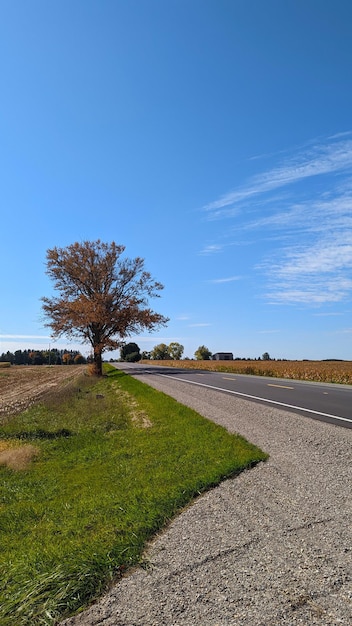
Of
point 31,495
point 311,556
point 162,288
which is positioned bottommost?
point 31,495

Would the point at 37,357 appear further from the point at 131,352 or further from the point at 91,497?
the point at 91,497

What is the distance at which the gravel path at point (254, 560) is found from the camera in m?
3.39

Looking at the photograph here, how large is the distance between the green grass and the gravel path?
1.09ft

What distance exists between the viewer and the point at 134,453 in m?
9.50

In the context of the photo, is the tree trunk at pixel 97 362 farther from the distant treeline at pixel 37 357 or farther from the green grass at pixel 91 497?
the distant treeline at pixel 37 357

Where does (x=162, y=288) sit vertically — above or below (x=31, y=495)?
above

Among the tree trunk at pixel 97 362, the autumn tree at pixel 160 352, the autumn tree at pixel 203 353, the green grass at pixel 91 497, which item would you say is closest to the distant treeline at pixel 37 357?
the autumn tree at pixel 160 352

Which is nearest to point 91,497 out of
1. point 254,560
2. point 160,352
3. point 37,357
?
point 254,560

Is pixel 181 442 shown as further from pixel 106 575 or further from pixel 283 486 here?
pixel 106 575

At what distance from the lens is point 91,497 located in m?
7.02

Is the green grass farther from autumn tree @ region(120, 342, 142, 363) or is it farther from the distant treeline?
the distant treeline

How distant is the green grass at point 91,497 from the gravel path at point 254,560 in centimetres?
33

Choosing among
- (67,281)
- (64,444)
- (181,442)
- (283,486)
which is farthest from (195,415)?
(67,281)

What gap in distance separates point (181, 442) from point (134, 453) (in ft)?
3.43
